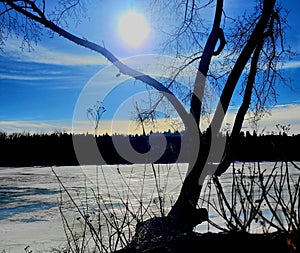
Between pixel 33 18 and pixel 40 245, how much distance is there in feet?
11.7

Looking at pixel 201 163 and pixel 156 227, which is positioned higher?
pixel 201 163

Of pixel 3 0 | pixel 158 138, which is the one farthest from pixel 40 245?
pixel 3 0

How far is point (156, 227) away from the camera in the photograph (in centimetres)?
320

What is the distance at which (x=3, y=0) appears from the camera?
470 cm

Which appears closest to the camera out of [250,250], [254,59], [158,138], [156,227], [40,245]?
[250,250]

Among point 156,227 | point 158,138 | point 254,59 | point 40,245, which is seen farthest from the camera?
point 40,245

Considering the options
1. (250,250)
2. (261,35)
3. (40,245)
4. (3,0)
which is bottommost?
(40,245)

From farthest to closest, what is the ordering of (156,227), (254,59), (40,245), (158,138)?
(40,245), (254,59), (158,138), (156,227)

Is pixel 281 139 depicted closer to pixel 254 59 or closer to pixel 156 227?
pixel 156 227

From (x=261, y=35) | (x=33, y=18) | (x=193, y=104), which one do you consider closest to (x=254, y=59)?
(x=261, y=35)

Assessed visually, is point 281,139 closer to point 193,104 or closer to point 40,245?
point 193,104

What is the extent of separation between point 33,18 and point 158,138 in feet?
6.10

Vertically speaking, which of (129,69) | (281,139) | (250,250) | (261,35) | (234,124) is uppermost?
(261,35)

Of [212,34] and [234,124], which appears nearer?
[234,124]
